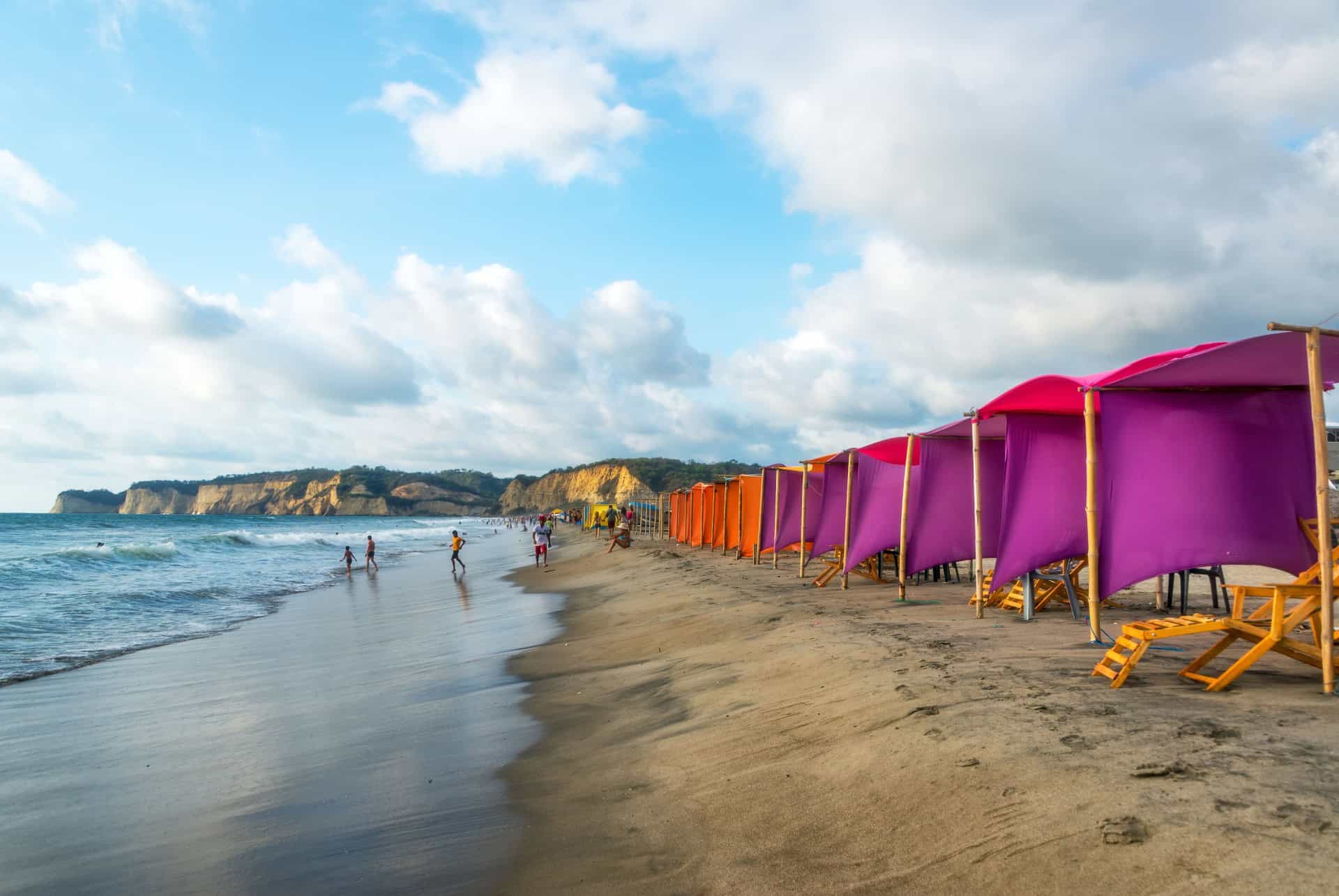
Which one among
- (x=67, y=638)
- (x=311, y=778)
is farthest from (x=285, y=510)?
(x=311, y=778)

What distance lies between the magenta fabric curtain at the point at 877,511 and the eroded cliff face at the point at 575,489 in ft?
248

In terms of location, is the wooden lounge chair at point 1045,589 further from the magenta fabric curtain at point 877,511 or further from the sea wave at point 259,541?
the sea wave at point 259,541

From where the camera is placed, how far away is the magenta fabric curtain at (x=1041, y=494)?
727 centimetres

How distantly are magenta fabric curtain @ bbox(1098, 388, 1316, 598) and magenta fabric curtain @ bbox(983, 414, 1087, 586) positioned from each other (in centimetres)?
162

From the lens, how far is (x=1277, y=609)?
165 inches

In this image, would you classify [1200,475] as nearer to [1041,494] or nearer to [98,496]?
[1041,494]

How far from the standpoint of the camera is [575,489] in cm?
11231

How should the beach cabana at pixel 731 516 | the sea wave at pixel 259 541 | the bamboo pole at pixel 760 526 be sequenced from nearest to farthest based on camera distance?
the bamboo pole at pixel 760 526 → the beach cabana at pixel 731 516 → the sea wave at pixel 259 541

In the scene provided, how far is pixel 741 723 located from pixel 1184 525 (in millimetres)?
3462

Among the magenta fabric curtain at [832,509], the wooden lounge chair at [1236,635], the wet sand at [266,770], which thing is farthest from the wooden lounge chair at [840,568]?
the wooden lounge chair at [1236,635]

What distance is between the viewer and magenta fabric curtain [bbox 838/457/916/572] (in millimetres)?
10586

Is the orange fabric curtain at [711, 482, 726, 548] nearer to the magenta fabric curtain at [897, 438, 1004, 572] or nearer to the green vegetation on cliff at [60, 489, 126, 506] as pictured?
the magenta fabric curtain at [897, 438, 1004, 572]

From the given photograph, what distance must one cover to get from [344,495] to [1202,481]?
13559cm

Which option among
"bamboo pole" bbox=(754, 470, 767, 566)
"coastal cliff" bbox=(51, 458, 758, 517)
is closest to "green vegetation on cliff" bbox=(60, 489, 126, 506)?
"coastal cliff" bbox=(51, 458, 758, 517)
